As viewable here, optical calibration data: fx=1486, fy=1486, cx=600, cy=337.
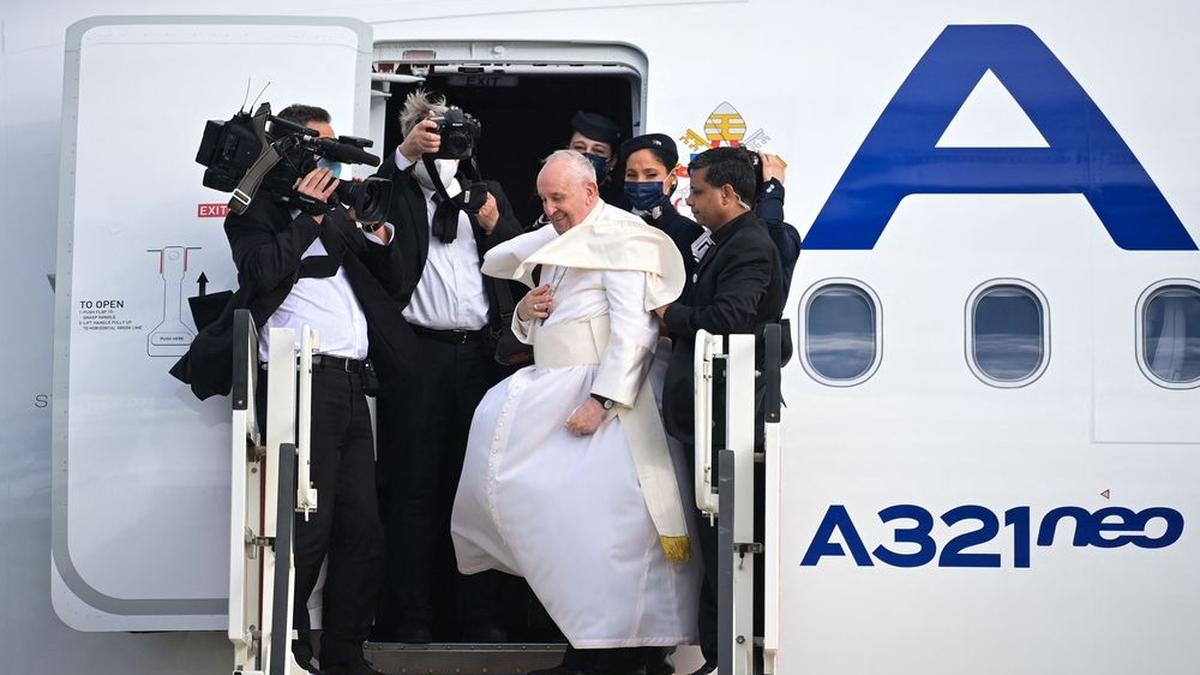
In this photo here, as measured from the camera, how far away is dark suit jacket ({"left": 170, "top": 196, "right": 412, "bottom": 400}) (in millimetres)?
5379

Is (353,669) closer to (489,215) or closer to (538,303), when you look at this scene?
(538,303)

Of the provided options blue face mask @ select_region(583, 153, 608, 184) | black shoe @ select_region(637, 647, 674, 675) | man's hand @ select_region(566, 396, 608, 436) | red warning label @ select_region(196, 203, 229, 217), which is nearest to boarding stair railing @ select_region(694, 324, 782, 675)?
man's hand @ select_region(566, 396, 608, 436)

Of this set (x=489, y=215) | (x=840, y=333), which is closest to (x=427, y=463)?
(x=489, y=215)

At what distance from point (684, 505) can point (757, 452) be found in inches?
14.4

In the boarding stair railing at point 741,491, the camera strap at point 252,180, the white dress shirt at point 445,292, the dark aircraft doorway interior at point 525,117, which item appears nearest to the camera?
the boarding stair railing at point 741,491

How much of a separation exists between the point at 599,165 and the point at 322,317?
1430 millimetres

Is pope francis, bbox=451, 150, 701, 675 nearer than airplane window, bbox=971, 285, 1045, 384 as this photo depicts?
Yes

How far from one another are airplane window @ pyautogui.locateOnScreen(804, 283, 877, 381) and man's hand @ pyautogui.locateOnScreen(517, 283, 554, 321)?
1.10m

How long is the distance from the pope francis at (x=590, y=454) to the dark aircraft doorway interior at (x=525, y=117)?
225 cm

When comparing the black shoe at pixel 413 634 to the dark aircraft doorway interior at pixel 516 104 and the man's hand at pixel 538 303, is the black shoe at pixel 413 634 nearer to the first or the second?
the dark aircraft doorway interior at pixel 516 104

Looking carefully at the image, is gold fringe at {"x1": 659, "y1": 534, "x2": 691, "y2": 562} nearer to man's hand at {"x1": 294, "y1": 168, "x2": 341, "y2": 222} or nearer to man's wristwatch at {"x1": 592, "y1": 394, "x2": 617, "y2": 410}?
man's wristwatch at {"x1": 592, "y1": 394, "x2": 617, "y2": 410}

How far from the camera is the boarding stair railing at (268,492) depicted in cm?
500

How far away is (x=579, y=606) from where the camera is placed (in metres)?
5.36

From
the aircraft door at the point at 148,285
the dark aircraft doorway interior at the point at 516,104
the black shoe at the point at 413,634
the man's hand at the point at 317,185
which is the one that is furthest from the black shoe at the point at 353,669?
the man's hand at the point at 317,185
